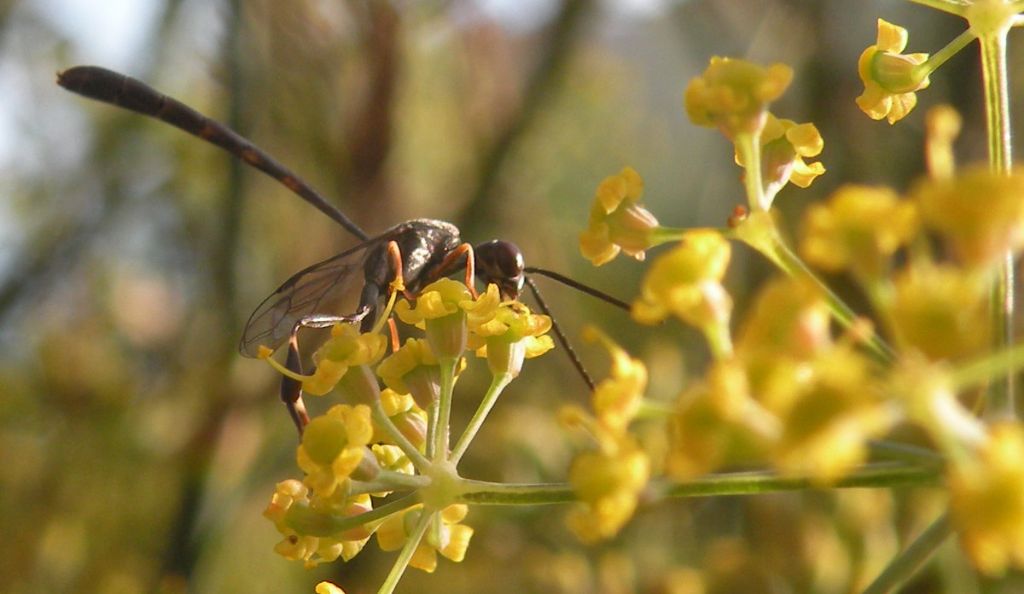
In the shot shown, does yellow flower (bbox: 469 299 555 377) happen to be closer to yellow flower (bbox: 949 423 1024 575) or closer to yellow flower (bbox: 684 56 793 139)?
yellow flower (bbox: 684 56 793 139)

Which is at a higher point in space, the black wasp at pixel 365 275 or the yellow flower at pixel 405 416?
the black wasp at pixel 365 275

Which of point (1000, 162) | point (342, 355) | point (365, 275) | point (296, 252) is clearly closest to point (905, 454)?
point (1000, 162)

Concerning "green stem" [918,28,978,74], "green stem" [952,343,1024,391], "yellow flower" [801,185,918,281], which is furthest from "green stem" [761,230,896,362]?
"green stem" [918,28,978,74]

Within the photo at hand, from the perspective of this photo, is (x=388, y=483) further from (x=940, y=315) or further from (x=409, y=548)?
(x=940, y=315)

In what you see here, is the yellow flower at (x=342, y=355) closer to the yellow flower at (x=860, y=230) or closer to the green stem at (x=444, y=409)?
the green stem at (x=444, y=409)

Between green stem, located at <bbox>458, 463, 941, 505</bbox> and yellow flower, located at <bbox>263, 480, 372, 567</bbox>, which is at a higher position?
green stem, located at <bbox>458, 463, 941, 505</bbox>

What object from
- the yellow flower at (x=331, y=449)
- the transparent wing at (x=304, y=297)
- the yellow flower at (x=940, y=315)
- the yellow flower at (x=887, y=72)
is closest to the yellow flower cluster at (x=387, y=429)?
the yellow flower at (x=331, y=449)
